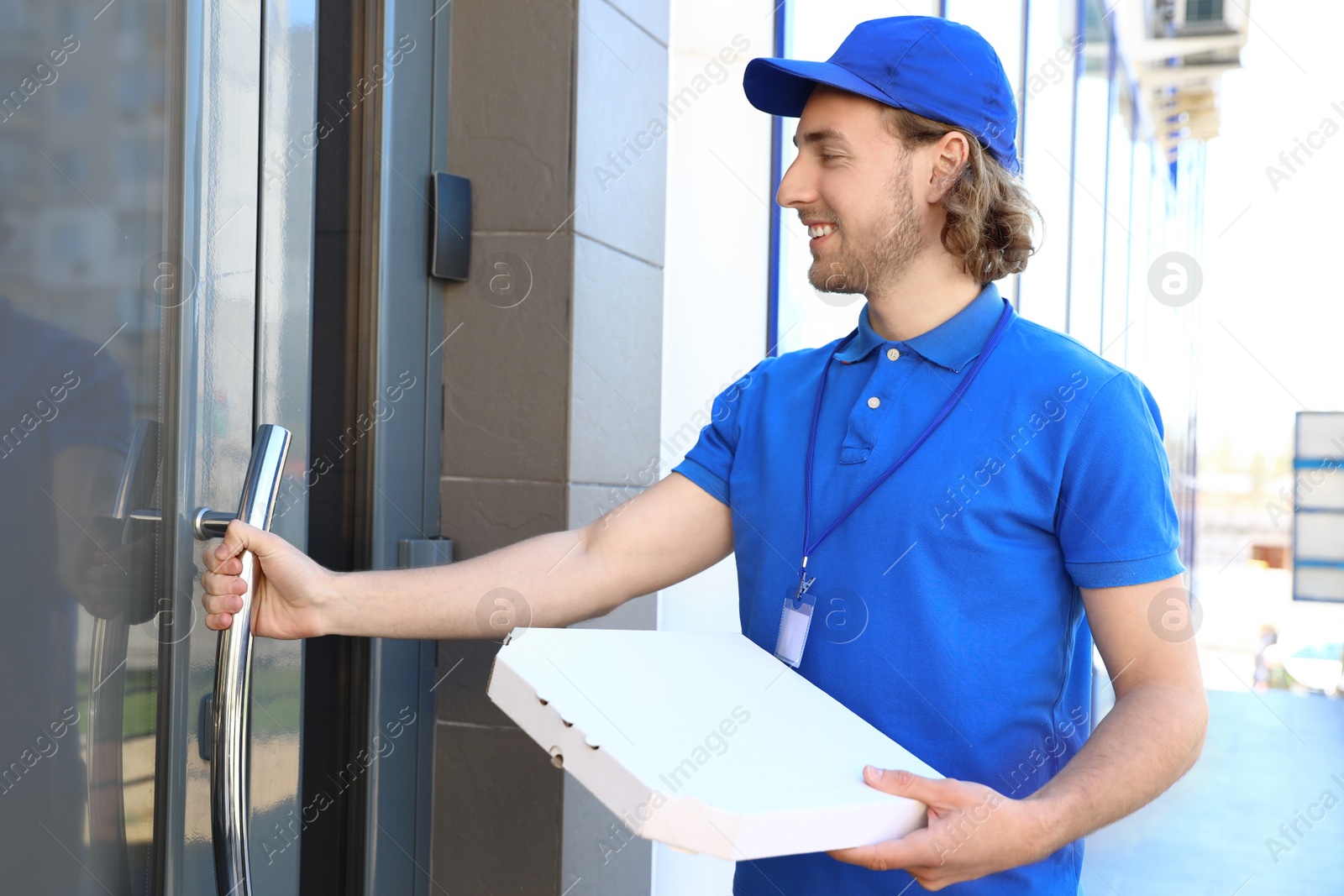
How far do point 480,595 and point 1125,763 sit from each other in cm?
69

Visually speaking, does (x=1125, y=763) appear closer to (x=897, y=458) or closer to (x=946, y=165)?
(x=897, y=458)

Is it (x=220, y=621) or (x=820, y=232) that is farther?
(x=820, y=232)

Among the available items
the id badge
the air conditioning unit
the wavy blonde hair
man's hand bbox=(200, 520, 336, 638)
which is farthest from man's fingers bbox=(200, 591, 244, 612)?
the air conditioning unit

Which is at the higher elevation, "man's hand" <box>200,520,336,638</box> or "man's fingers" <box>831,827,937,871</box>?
"man's hand" <box>200,520,336,638</box>

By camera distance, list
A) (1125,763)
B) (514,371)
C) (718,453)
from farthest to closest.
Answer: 1. (514,371)
2. (718,453)
3. (1125,763)

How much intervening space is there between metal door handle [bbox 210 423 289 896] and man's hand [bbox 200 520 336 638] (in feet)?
0.07

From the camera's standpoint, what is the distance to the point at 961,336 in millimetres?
1226

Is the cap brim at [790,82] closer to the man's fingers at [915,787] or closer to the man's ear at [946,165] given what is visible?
the man's ear at [946,165]

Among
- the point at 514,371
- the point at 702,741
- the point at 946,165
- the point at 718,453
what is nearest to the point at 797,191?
the point at 946,165

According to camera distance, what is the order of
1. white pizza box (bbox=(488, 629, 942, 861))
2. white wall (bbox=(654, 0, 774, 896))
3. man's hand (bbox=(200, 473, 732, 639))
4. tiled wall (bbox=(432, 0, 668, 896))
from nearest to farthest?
1. white pizza box (bbox=(488, 629, 942, 861))
2. man's hand (bbox=(200, 473, 732, 639))
3. tiled wall (bbox=(432, 0, 668, 896))
4. white wall (bbox=(654, 0, 774, 896))

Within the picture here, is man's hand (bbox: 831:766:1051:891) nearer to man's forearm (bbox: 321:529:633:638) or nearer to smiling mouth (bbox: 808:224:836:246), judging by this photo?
man's forearm (bbox: 321:529:633:638)

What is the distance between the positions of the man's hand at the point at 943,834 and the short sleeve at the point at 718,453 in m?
0.56

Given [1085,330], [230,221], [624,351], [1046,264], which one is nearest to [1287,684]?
[1085,330]

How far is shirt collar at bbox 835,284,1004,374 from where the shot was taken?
3.98ft
